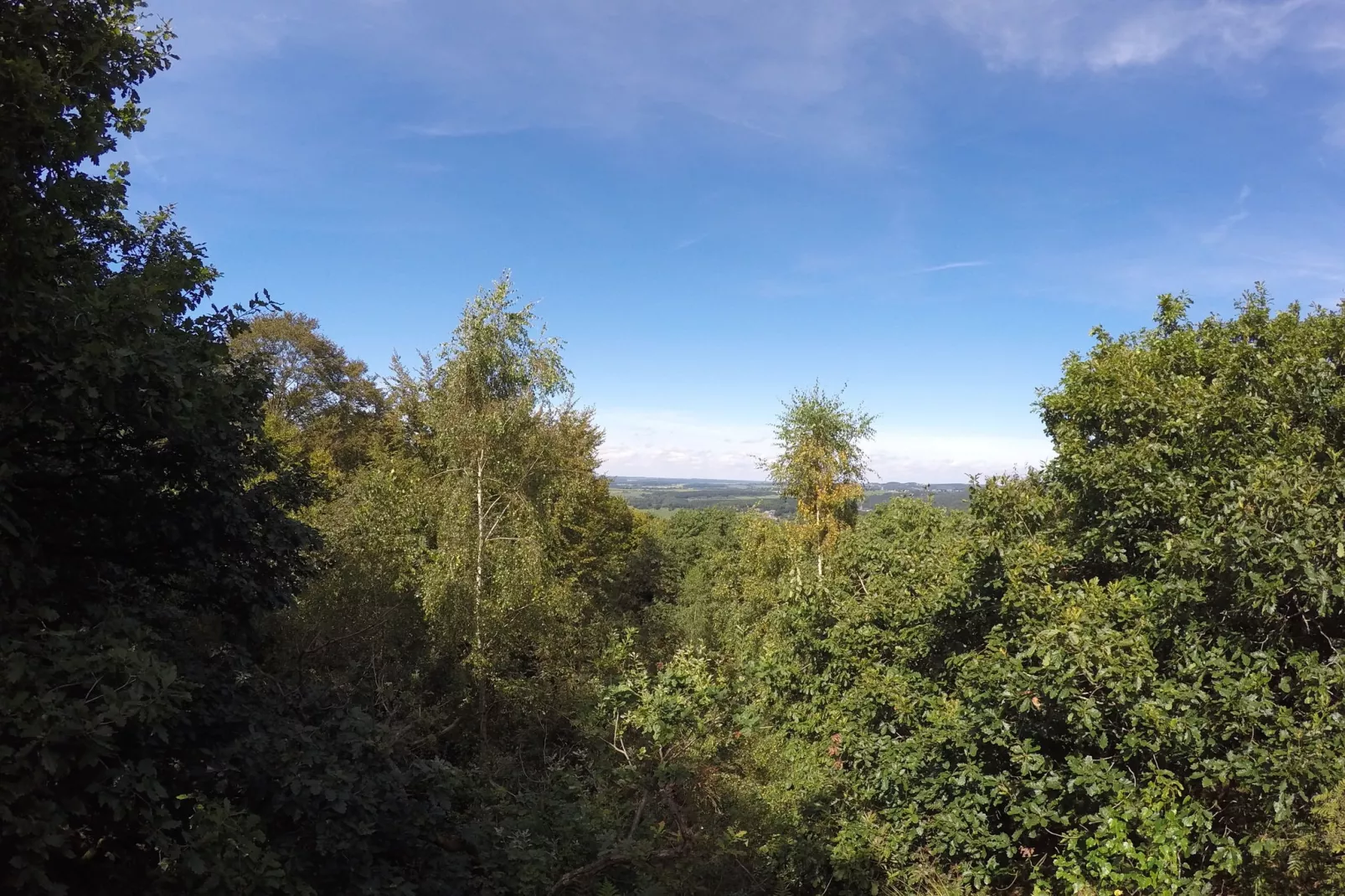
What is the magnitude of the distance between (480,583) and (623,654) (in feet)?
12.4

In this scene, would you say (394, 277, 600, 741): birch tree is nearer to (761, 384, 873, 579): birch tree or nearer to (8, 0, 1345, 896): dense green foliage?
(8, 0, 1345, 896): dense green foliage

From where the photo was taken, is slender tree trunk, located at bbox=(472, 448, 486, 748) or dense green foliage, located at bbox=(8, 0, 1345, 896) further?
slender tree trunk, located at bbox=(472, 448, 486, 748)

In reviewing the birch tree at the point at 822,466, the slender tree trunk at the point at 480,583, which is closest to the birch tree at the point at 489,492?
the slender tree trunk at the point at 480,583

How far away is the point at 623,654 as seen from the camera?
10.9 meters

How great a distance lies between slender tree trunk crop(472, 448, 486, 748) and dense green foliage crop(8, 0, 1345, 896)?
0.09 m

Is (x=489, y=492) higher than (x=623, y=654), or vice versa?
(x=489, y=492)

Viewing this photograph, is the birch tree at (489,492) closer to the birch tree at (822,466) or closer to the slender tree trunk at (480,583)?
the slender tree trunk at (480,583)

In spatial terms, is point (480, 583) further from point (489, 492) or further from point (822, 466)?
point (822, 466)

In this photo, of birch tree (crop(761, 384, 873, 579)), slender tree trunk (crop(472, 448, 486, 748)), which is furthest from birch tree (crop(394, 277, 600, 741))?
birch tree (crop(761, 384, 873, 579))

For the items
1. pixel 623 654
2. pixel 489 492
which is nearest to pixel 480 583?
pixel 489 492

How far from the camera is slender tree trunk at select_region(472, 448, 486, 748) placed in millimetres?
12938

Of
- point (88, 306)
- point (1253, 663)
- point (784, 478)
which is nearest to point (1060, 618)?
point (1253, 663)

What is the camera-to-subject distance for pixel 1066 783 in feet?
22.1

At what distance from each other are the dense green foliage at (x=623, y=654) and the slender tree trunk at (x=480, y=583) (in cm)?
9
